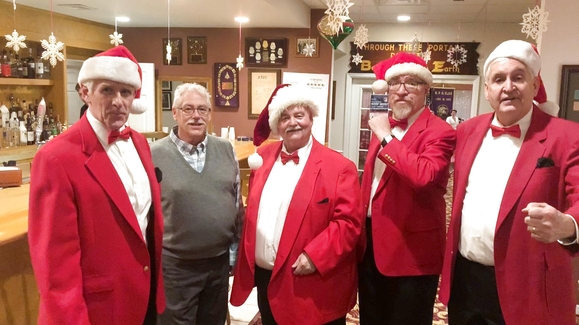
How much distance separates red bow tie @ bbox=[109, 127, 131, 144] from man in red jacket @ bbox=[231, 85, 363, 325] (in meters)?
0.60

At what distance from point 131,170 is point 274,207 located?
0.61 meters

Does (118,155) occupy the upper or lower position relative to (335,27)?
lower

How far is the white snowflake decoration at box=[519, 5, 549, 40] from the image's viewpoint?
2.92m

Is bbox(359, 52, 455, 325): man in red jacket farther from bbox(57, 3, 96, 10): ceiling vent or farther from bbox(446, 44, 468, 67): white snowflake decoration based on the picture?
bbox(446, 44, 468, 67): white snowflake decoration

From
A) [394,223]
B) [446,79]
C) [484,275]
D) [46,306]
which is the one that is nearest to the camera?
[46,306]

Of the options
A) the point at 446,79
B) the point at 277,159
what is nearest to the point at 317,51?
the point at 446,79

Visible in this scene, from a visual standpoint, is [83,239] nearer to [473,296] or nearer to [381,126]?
[381,126]

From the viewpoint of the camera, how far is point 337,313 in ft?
6.31

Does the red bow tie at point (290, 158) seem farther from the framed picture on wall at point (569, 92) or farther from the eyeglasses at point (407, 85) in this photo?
the framed picture on wall at point (569, 92)

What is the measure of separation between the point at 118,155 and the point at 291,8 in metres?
4.29

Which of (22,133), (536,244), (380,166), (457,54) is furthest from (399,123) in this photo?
(457,54)

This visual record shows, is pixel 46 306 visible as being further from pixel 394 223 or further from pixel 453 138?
pixel 453 138

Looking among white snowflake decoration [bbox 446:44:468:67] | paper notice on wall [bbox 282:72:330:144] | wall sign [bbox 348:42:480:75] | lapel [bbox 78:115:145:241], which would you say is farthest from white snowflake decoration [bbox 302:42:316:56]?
lapel [bbox 78:115:145:241]

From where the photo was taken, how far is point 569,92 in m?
3.02
